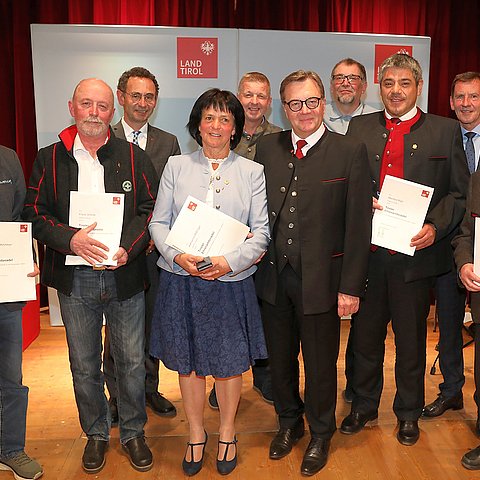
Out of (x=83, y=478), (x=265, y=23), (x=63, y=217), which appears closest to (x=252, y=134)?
(x=63, y=217)

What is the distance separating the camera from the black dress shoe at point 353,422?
10.5 feet

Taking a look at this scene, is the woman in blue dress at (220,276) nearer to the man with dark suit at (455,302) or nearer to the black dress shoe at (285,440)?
the black dress shoe at (285,440)

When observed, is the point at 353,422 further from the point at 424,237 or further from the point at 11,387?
the point at 11,387

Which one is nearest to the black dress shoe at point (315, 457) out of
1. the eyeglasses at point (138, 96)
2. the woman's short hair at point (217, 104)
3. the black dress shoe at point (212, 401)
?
the black dress shoe at point (212, 401)

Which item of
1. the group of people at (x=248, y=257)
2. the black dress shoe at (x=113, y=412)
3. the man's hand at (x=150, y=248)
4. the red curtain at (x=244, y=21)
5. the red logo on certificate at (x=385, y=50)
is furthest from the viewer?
the red curtain at (x=244, y=21)

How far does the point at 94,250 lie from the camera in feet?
8.24

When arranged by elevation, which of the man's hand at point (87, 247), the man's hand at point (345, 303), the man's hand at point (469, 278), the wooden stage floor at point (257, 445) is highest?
the man's hand at point (87, 247)

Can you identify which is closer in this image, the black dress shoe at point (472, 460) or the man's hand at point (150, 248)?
the black dress shoe at point (472, 460)

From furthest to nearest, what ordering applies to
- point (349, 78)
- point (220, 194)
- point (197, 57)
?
point (197, 57)
point (349, 78)
point (220, 194)

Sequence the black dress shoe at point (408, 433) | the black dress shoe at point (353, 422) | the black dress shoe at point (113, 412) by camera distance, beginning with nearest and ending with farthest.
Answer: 1. the black dress shoe at point (408, 433)
2. the black dress shoe at point (353, 422)
3. the black dress shoe at point (113, 412)

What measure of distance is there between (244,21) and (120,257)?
3808 millimetres

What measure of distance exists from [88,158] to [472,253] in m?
1.83

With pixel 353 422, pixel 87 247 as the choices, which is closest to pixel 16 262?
pixel 87 247

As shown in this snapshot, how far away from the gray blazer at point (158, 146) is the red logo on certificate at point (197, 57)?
1802 millimetres
